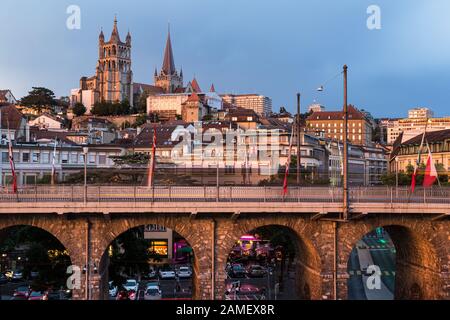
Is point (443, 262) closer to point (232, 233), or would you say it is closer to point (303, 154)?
point (232, 233)

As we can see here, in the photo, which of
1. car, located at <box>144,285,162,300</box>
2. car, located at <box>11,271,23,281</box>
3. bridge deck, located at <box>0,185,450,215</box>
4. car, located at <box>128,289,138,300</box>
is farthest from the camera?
car, located at <box>11,271,23,281</box>

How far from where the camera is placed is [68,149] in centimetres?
8369

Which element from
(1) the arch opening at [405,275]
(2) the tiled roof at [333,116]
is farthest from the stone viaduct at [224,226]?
(2) the tiled roof at [333,116]

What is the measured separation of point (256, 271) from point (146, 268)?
18.3m

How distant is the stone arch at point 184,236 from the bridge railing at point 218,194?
4.63 ft

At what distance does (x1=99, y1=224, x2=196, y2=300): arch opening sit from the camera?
132 ft

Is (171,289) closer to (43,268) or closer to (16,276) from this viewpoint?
(43,268)

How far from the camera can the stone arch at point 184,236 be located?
30.0m

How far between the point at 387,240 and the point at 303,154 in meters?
28.6

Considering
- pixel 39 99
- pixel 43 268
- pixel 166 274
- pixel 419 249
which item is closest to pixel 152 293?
pixel 43 268

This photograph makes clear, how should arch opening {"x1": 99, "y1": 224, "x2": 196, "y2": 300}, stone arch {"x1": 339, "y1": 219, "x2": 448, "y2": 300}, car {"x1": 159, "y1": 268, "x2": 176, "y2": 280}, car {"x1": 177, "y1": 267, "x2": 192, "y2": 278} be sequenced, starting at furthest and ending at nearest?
car {"x1": 177, "y1": 267, "x2": 192, "y2": 278} < car {"x1": 159, "y1": 268, "x2": 176, "y2": 280} < arch opening {"x1": 99, "y1": 224, "x2": 196, "y2": 300} < stone arch {"x1": 339, "y1": 219, "x2": 448, "y2": 300}

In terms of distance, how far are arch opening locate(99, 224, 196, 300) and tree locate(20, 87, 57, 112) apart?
134m

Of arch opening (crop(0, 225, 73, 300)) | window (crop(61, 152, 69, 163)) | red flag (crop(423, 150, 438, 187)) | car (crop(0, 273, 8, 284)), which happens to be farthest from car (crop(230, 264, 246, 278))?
window (crop(61, 152, 69, 163))

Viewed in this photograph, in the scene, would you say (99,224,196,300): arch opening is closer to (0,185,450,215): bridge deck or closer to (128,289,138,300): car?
(128,289,138,300): car
